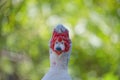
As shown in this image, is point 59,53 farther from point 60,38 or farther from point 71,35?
point 71,35

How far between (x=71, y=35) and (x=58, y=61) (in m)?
1.95

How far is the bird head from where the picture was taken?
1.27 meters

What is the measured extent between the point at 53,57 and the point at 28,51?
2.39 meters

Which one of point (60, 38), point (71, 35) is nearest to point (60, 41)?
point (60, 38)

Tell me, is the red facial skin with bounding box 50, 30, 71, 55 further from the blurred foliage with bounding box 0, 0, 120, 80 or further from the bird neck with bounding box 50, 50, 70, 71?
the blurred foliage with bounding box 0, 0, 120, 80

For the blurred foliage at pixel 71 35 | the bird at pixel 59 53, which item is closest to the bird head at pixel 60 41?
the bird at pixel 59 53

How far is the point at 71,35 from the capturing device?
10.6 feet

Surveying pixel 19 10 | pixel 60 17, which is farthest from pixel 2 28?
pixel 60 17

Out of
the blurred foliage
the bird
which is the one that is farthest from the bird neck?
the blurred foliage

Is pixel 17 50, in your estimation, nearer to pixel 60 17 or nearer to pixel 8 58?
pixel 8 58

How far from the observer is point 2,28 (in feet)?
10.8

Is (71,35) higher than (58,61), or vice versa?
(71,35)

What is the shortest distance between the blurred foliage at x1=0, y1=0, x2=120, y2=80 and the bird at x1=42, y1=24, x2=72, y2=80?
1.77 metres

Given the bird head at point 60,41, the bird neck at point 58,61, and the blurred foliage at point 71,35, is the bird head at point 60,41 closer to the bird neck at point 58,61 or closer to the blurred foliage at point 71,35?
the bird neck at point 58,61
